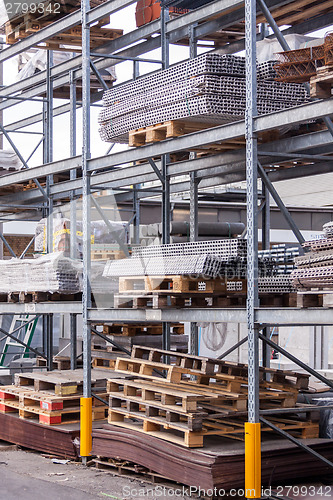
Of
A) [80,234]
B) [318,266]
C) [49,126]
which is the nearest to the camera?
[318,266]

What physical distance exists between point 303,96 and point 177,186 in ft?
13.6

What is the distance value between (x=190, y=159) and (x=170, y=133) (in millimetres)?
1315

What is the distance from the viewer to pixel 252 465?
704cm

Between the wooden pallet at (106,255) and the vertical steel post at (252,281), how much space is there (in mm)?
4357

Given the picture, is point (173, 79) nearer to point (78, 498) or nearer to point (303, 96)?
point (303, 96)

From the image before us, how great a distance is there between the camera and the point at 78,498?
782cm

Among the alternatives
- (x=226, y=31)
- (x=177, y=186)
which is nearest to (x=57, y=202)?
(x=177, y=186)

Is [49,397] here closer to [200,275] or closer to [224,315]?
[200,275]

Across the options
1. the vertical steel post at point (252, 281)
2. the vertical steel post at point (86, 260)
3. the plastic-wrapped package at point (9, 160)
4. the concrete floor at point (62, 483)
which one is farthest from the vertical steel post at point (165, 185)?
the plastic-wrapped package at point (9, 160)

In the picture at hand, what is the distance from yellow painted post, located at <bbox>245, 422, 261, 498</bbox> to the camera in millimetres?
7027

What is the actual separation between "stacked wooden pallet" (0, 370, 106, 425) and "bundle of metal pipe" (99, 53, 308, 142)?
364 centimetres

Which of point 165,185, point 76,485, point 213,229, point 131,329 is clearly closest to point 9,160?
Result: point 213,229

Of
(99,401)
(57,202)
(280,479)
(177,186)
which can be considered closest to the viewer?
(280,479)

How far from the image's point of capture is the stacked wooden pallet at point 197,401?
308 inches
